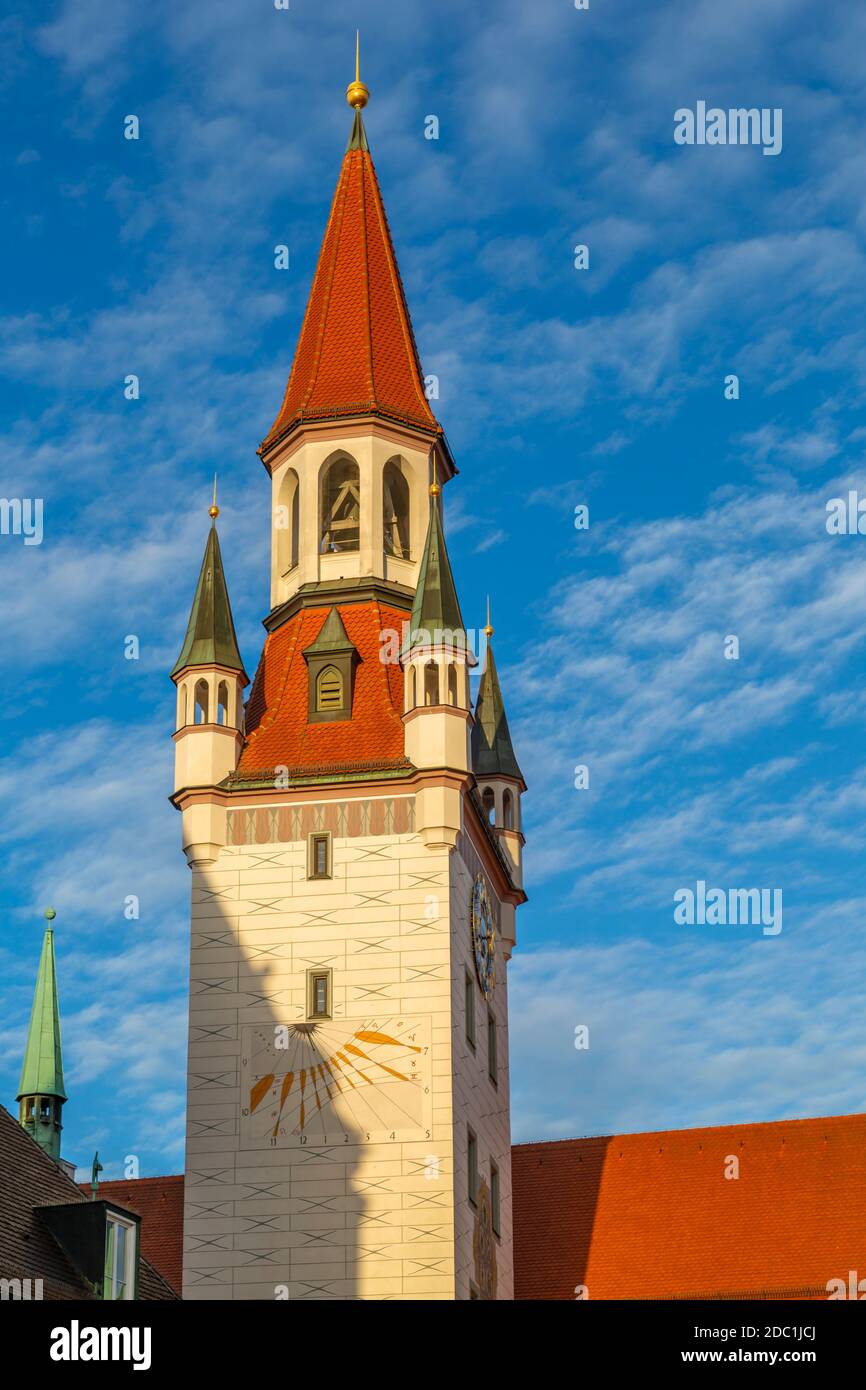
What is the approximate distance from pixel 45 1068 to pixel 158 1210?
13.6 metres

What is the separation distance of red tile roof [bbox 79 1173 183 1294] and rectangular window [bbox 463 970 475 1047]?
793 cm

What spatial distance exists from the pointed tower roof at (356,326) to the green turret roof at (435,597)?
3.98 meters

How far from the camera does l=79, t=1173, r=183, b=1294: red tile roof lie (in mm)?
48406

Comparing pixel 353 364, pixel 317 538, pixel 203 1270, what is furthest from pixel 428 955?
pixel 353 364

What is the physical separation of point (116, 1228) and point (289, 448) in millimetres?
25317

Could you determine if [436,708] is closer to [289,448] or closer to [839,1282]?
[289,448]

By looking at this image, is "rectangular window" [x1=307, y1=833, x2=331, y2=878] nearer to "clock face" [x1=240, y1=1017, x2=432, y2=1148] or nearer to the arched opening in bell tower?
"clock face" [x1=240, y1=1017, x2=432, y2=1148]

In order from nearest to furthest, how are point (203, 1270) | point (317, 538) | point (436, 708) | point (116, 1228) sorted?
1. point (116, 1228)
2. point (203, 1270)
3. point (436, 708)
4. point (317, 538)

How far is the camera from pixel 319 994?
43.4 metres

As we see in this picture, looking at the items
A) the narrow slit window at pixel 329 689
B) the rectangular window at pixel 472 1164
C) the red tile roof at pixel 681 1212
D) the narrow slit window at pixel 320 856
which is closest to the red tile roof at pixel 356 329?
the narrow slit window at pixel 329 689

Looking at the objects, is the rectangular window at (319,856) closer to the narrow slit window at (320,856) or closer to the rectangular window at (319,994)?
the narrow slit window at (320,856)

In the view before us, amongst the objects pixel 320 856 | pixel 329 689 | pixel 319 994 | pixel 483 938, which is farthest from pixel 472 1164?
pixel 329 689

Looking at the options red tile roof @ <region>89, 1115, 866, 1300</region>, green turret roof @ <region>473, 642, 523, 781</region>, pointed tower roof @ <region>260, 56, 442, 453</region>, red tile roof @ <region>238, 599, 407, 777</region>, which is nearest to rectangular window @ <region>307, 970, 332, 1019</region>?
red tile roof @ <region>238, 599, 407, 777</region>

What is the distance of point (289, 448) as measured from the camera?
51.0m
